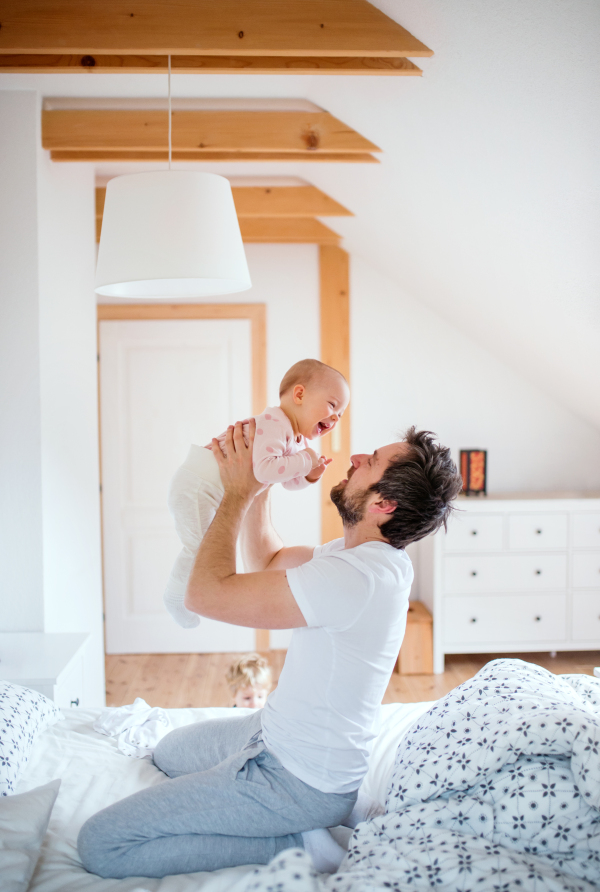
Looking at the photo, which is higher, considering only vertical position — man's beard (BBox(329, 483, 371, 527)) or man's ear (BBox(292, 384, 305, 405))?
man's ear (BBox(292, 384, 305, 405))

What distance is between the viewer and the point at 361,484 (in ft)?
4.68

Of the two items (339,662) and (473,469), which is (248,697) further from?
(473,469)

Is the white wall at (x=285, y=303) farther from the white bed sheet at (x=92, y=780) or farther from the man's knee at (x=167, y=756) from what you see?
the man's knee at (x=167, y=756)

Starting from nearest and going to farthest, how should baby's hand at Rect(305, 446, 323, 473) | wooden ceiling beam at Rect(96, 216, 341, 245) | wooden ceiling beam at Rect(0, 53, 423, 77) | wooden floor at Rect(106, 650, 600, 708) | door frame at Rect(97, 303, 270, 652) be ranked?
baby's hand at Rect(305, 446, 323, 473), wooden ceiling beam at Rect(0, 53, 423, 77), wooden floor at Rect(106, 650, 600, 708), wooden ceiling beam at Rect(96, 216, 341, 245), door frame at Rect(97, 303, 270, 652)

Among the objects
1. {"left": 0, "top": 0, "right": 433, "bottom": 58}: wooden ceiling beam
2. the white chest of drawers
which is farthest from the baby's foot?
the white chest of drawers

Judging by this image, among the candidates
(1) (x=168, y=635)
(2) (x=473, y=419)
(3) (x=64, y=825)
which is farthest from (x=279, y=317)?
(3) (x=64, y=825)

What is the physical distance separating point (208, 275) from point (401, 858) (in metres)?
1.17

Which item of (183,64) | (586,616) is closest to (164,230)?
(183,64)

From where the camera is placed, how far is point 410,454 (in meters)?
1.40

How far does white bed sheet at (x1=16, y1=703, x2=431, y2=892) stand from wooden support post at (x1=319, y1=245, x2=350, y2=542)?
2149 mm

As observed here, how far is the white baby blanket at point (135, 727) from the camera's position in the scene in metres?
1.69

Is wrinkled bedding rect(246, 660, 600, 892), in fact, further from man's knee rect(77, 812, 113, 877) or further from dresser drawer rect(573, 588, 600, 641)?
dresser drawer rect(573, 588, 600, 641)

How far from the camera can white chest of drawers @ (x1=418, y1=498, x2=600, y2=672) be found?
11.5 ft

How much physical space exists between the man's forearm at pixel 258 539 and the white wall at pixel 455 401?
2.29 m
